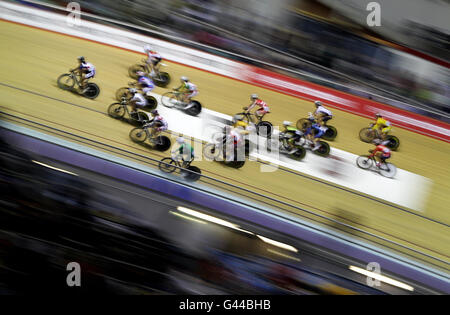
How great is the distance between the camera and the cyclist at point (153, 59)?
33.9ft

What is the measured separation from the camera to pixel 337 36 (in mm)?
12961

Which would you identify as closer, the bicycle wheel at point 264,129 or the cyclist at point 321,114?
the bicycle wheel at point 264,129

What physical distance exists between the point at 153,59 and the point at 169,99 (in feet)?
4.47

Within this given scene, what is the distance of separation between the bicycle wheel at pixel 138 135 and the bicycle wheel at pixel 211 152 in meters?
1.43

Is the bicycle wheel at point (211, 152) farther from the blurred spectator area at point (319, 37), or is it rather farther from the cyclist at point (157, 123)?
the blurred spectator area at point (319, 37)

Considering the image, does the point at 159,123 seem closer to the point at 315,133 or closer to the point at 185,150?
the point at 185,150

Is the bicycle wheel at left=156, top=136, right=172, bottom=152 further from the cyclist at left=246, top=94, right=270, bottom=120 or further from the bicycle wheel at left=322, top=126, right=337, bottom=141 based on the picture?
the bicycle wheel at left=322, top=126, right=337, bottom=141

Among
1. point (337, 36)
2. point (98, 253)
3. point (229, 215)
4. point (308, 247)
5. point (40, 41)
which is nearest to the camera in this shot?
point (98, 253)

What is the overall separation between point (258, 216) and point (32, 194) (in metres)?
3.78

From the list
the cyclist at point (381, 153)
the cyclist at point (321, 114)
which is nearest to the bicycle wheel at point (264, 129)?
the cyclist at point (321, 114)

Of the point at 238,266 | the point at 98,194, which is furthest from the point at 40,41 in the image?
the point at 238,266

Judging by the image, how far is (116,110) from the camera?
900cm

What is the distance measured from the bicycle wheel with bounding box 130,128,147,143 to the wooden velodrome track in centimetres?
14
